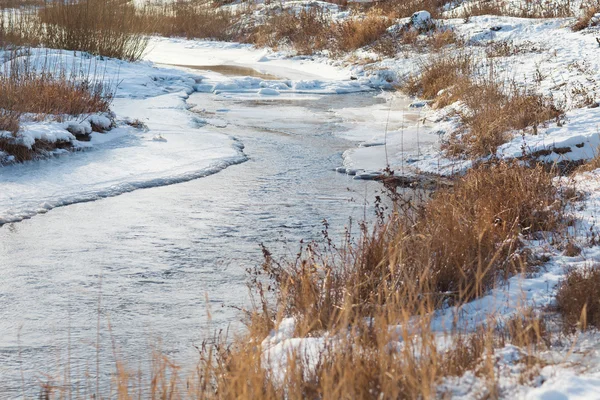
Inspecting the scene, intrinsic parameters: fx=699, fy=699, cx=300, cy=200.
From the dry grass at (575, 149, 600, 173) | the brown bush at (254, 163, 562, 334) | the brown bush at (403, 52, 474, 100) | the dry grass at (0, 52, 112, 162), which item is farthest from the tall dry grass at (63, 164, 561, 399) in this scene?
the brown bush at (403, 52, 474, 100)

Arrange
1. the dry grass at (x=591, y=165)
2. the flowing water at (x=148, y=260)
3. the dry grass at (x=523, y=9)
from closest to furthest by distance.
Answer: the flowing water at (x=148, y=260), the dry grass at (x=591, y=165), the dry grass at (x=523, y=9)

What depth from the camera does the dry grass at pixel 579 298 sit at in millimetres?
3119

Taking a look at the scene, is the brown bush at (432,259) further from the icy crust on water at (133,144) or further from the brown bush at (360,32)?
the brown bush at (360,32)

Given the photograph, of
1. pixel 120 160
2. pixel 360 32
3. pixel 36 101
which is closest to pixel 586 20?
pixel 360 32

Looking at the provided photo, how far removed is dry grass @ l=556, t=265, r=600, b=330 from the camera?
123 inches

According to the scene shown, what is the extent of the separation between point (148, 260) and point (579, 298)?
9.37 feet

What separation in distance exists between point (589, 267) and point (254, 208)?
320 cm

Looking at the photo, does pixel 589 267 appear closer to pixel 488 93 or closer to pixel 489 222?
pixel 489 222

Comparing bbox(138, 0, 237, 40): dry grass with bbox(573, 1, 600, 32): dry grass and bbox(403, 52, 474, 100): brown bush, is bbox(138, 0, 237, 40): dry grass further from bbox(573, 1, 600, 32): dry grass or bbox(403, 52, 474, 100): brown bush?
bbox(573, 1, 600, 32): dry grass

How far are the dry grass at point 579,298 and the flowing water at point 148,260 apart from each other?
1.29 metres

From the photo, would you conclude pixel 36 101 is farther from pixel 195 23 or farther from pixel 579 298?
pixel 195 23

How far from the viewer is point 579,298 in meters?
3.27

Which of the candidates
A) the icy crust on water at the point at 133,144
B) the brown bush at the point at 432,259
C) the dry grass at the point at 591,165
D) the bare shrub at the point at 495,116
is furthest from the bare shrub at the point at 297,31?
the brown bush at the point at 432,259

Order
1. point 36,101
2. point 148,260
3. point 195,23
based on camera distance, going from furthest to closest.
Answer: point 195,23
point 36,101
point 148,260
